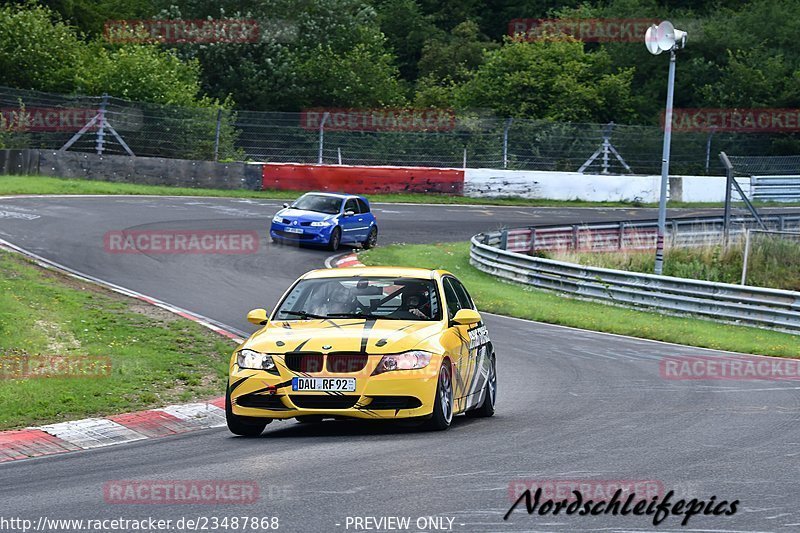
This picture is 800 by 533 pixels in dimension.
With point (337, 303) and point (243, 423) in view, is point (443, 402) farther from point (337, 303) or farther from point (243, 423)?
point (243, 423)

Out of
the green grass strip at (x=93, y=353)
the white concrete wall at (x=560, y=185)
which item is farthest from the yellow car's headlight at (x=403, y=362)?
the white concrete wall at (x=560, y=185)

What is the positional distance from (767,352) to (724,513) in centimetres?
A: 1360

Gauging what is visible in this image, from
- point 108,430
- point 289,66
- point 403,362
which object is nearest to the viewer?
point 403,362

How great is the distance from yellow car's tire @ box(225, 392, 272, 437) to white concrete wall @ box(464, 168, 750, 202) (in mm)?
33855

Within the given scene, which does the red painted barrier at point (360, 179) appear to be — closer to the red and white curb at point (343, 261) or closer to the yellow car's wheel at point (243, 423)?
the red and white curb at point (343, 261)

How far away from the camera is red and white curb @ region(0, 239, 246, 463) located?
33.8 feet

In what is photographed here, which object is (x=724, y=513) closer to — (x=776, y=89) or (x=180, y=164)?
(x=180, y=164)

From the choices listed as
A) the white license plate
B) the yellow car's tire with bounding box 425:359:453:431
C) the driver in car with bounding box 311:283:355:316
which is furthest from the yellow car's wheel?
the yellow car's tire with bounding box 425:359:453:431

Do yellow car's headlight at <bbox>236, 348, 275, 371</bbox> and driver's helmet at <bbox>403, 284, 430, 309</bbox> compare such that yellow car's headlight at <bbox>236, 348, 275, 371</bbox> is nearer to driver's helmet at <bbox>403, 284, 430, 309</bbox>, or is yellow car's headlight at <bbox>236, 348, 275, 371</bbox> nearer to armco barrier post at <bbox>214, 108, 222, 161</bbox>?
driver's helmet at <bbox>403, 284, 430, 309</bbox>

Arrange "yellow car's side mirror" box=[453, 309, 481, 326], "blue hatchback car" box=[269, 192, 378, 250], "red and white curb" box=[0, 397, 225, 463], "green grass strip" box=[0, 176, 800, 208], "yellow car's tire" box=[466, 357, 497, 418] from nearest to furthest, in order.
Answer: "red and white curb" box=[0, 397, 225, 463] → "yellow car's side mirror" box=[453, 309, 481, 326] → "yellow car's tire" box=[466, 357, 497, 418] → "blue hatchback car" box=[269, 192, 378, 250] → "green grass strip" box=[0, 176, 800, 208]

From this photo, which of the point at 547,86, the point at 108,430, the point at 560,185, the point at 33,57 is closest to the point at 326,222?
the point at 560,185

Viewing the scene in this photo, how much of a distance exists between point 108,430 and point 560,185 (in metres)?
36.5

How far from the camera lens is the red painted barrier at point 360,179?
41.2 metres

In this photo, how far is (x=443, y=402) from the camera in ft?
35.3
